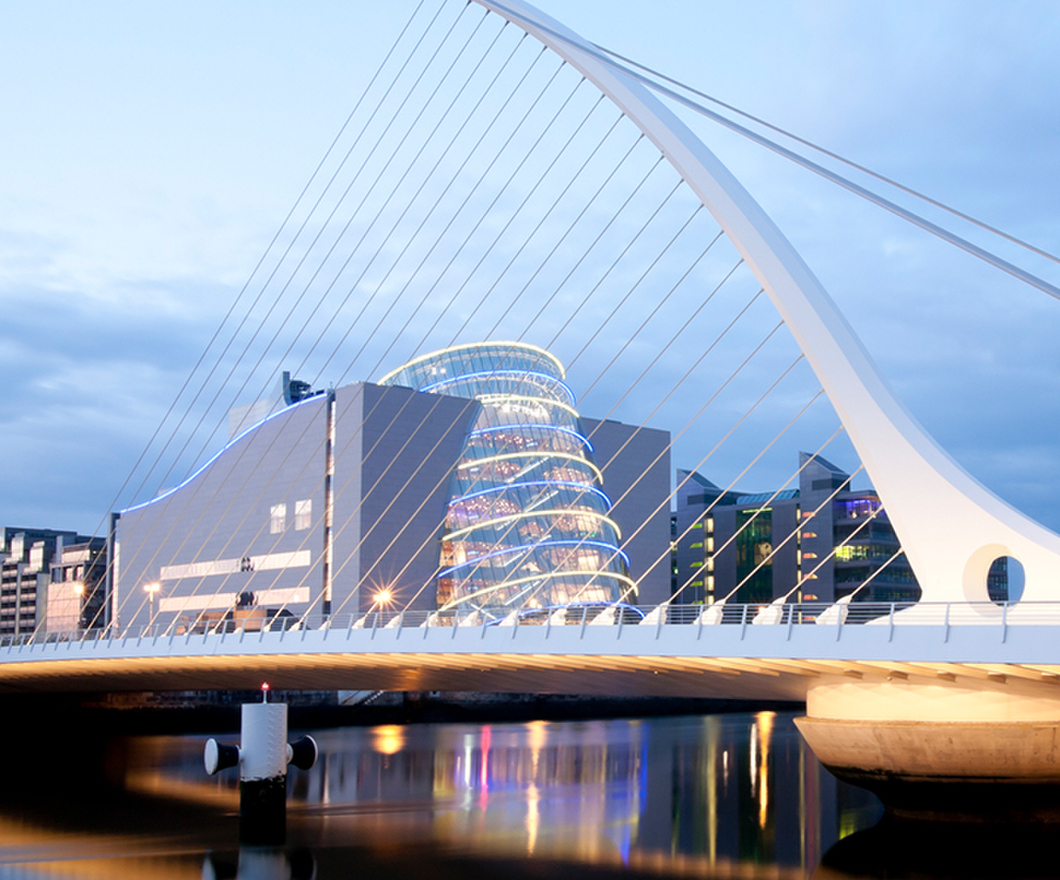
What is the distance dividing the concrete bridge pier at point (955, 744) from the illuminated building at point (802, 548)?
61.6 m

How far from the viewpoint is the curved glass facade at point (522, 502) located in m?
54.5

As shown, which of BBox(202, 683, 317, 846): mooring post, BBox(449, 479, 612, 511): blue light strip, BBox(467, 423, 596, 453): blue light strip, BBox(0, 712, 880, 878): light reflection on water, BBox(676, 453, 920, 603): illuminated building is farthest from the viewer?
BBox(676, 453, 920, 603): illuminated building

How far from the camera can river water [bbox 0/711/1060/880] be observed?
63.0 ft

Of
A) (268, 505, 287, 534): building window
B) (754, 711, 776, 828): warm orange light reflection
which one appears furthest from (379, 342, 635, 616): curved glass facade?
(268, 505, 287, 534): building window

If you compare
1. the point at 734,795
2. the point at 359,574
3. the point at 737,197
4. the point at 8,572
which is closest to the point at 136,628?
the point at 359,574

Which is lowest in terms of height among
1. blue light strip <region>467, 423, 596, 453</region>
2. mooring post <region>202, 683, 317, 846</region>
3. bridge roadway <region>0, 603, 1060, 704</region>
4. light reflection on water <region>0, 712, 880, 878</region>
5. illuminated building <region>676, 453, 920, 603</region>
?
light reflection on water <region>0, 712, 880, 878</region>

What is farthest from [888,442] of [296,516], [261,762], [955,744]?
[296,516]

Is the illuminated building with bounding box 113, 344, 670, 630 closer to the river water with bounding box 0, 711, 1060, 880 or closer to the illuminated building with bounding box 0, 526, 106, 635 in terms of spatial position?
the river water with bounding box 0, 711, 1060, 880

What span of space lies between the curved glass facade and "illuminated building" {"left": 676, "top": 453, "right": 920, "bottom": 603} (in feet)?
77.8

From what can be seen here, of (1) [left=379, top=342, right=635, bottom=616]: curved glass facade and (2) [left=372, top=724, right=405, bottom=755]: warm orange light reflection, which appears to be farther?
(1) [left=379, top=342, right=635, bottom=616]: curved glass facade

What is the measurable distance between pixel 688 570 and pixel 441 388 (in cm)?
4610

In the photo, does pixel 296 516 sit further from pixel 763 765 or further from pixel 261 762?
pixel 261 762

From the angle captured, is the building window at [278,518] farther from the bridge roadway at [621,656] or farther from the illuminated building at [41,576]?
the illuminated building at [41,576]

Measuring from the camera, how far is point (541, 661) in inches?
879
